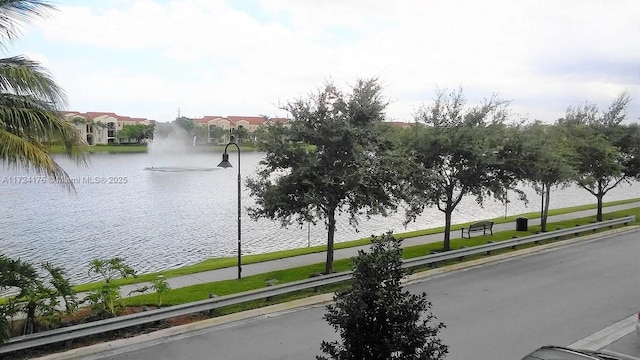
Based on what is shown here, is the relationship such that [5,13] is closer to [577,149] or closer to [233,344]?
[233,344]

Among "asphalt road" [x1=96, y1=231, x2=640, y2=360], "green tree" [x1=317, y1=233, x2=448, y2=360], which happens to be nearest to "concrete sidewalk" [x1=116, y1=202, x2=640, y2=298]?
"asphalt road" [x1=96, y1=231, x2=640, y2=360]

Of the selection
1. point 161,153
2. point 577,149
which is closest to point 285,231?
point 577,149

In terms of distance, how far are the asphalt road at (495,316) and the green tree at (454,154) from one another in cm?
304

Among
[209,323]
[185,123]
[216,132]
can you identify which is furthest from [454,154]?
[216,132]

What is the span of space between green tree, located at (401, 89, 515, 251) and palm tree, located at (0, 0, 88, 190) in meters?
11.2

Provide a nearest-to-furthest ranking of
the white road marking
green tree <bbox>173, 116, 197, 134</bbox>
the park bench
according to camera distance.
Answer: the white road marking, the park bench, green tree <bbox>173, 116, 197, 134</bbox>

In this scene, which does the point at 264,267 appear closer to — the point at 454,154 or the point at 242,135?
the point at 454,154

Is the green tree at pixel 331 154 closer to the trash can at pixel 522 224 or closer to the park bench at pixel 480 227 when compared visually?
the park bench at pixel 480 227

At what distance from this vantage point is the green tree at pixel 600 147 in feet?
83.6

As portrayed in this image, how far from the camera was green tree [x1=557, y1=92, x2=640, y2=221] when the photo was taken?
25.5 metres

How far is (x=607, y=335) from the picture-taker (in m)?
10.7

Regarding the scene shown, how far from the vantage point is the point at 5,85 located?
28.3 ft

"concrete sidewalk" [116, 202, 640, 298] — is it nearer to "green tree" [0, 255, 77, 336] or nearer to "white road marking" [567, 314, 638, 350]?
"green tree" [0, 255, 77, 336]

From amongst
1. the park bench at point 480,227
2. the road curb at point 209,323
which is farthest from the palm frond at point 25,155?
the park bench at point 480,227
